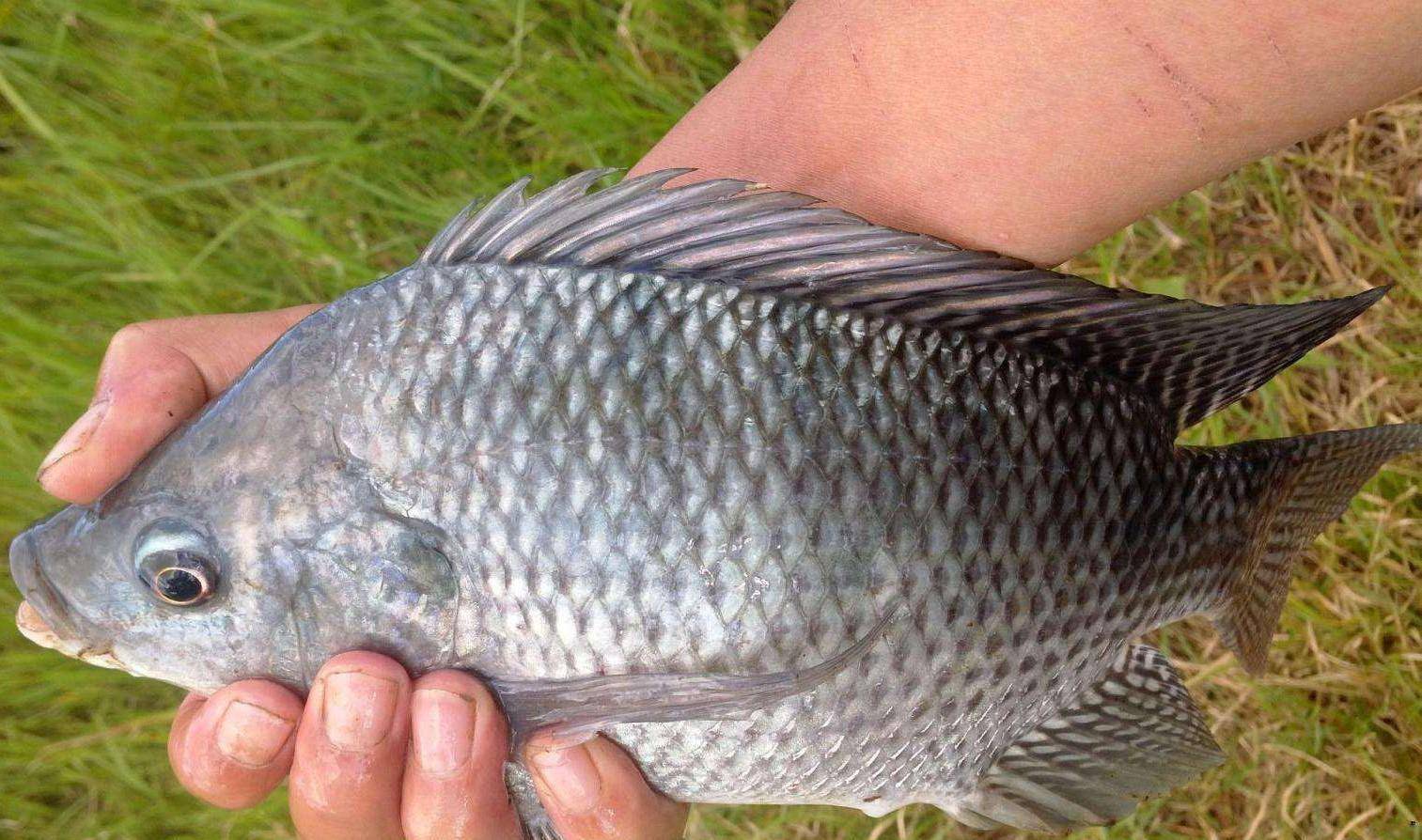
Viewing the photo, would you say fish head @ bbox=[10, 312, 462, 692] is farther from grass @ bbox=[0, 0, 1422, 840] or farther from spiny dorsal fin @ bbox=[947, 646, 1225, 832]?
grass @ bbox=[0, 0, 1422, 840]

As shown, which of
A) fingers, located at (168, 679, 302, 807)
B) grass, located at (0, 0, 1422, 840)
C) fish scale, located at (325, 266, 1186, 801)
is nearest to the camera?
fish scale, located at (325, 266, 1186, 801)

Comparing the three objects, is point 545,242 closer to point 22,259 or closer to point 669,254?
point 669,254

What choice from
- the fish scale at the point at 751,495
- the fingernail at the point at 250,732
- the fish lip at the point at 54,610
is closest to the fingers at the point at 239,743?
the fingernail at the point at 250,732

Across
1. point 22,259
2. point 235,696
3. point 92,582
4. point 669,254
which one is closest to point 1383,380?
point 669,254

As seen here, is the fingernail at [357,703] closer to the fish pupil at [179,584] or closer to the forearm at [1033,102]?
the fish pupil at [179,584]

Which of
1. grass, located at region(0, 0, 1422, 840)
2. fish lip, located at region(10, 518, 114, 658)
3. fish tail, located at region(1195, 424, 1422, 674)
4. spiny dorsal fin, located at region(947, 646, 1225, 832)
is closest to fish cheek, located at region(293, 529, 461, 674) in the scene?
fish lip, located at region(10, 518, 114, 658)

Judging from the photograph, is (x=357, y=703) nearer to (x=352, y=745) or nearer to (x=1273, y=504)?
(x=352, y=745)
